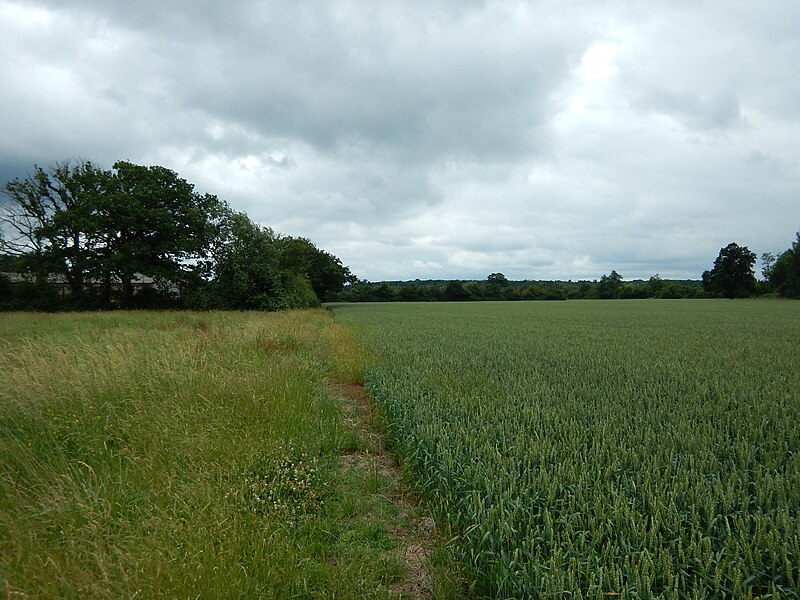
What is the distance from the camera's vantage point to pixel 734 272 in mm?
79250

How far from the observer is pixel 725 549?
104 inches

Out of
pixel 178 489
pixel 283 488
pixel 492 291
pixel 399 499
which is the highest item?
pixel 492 291

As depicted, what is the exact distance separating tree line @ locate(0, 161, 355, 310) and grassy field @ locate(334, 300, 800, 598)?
32818mm

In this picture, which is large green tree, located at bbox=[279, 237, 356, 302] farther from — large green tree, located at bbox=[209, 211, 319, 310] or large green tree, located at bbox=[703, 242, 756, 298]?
large green tree, located at bbox=[703, 242, 756, 298]

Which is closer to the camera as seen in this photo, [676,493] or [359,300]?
[676,493]

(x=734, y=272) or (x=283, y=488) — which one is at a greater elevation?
(x=734, y=272)

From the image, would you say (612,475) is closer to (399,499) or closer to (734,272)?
(399,499)

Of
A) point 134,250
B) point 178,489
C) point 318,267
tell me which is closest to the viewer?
point 178,489

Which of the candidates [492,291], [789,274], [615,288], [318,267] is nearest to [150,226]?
[318,267]


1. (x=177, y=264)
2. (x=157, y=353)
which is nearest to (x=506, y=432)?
(x=157, y=353)

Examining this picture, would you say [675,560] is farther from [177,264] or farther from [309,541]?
[177,264]

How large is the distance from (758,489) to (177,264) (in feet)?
134

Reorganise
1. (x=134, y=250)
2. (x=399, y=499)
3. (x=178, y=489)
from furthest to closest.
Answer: (x=134, y=250), (x=399, y=499), (x=178, y=489)

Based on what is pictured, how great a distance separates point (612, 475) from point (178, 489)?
172 inches
